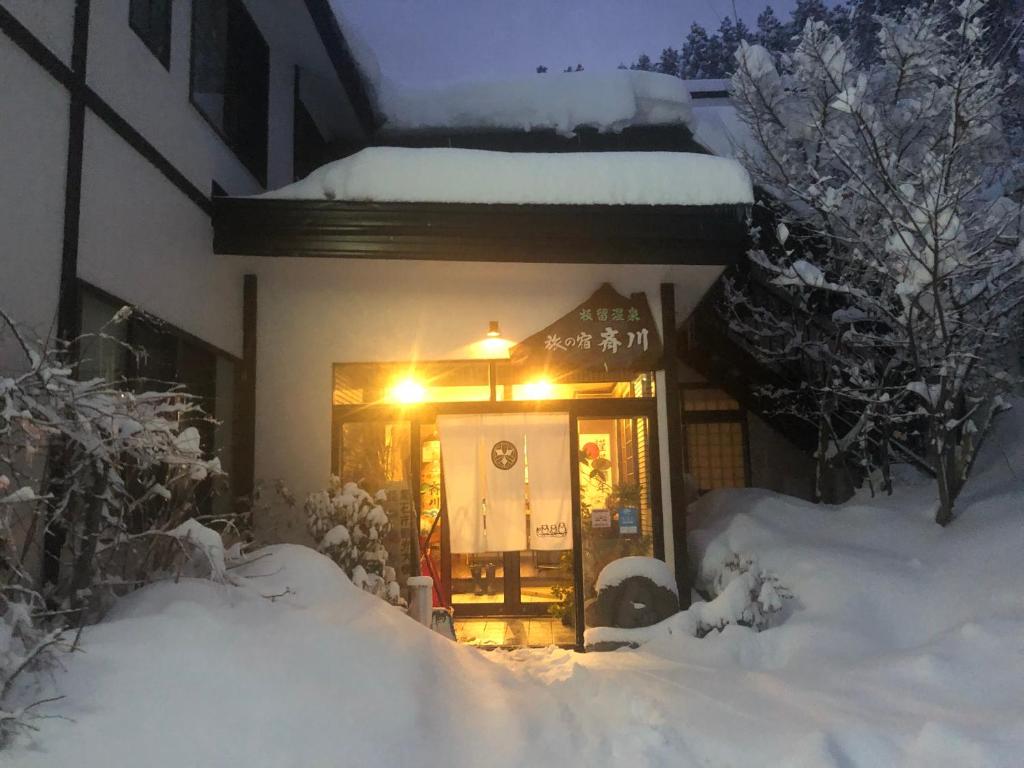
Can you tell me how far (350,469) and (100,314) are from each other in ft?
10.7

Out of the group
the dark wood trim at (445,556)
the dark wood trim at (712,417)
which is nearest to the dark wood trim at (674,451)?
the dark wood trim at (445,556)

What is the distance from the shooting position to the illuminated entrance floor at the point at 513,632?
7449mm

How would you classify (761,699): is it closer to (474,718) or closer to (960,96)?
(474,718)

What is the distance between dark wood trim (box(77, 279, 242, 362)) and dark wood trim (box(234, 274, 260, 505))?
159 millimetres

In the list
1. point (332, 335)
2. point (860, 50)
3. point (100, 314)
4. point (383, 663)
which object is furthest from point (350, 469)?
point (860, 50)

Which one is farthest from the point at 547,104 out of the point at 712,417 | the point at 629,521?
the point at 629,521

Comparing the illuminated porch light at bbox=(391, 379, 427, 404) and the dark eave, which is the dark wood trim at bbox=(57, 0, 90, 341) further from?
the illuminated porch light at bbox=(391, 379, 427, 404)

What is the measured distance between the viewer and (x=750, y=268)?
10578 millimetres

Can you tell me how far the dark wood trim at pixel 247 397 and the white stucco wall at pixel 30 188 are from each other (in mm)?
3213

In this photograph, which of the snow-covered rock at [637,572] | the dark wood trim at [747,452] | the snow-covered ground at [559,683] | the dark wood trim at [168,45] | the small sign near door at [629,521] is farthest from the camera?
the dark wood trim at [747,452]

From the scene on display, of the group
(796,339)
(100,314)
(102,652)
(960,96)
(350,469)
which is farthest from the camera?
(796,339)

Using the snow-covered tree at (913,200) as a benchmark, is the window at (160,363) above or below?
below

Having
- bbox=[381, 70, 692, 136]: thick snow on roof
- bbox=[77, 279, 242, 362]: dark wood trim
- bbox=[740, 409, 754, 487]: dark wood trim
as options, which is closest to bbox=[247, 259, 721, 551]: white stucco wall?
bbox=[77, 279, 242, 362]: dark wood trim

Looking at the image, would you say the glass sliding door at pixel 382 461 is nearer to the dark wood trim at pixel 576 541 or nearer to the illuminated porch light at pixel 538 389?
the illuminated porch light at pixel 538 389
